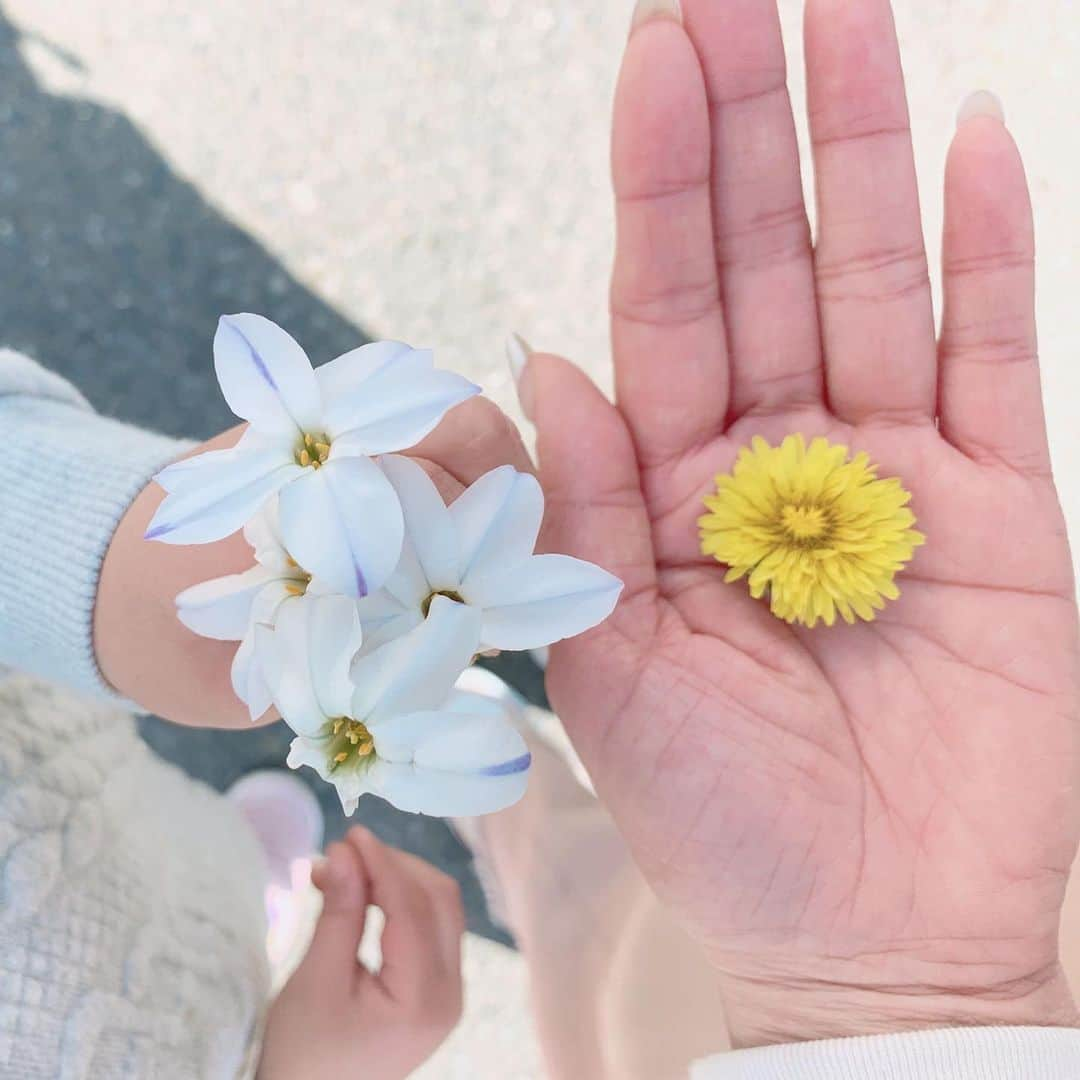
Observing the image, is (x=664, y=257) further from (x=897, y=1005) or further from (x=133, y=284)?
(x=133, y=284)

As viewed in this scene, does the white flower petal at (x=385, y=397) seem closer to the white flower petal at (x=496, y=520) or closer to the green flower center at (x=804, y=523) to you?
the white flower petal at (x=496, y=520)

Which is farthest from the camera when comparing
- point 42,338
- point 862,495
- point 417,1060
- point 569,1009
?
point 42,338

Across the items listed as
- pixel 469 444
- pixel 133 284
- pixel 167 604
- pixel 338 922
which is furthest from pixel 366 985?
pixel 133 284

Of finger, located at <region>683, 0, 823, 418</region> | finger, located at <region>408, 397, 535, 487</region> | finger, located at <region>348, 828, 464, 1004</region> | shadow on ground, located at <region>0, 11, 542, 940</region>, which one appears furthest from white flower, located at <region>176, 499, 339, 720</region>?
shadow on ground, located at <region>0, 11, 542, 940</region>

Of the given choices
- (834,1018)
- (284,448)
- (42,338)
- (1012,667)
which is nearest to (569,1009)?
(834,1018)

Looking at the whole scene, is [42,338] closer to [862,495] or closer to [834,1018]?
[862,495]

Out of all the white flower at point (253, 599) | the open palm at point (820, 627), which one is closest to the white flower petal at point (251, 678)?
the white flower at point (253, 599)
